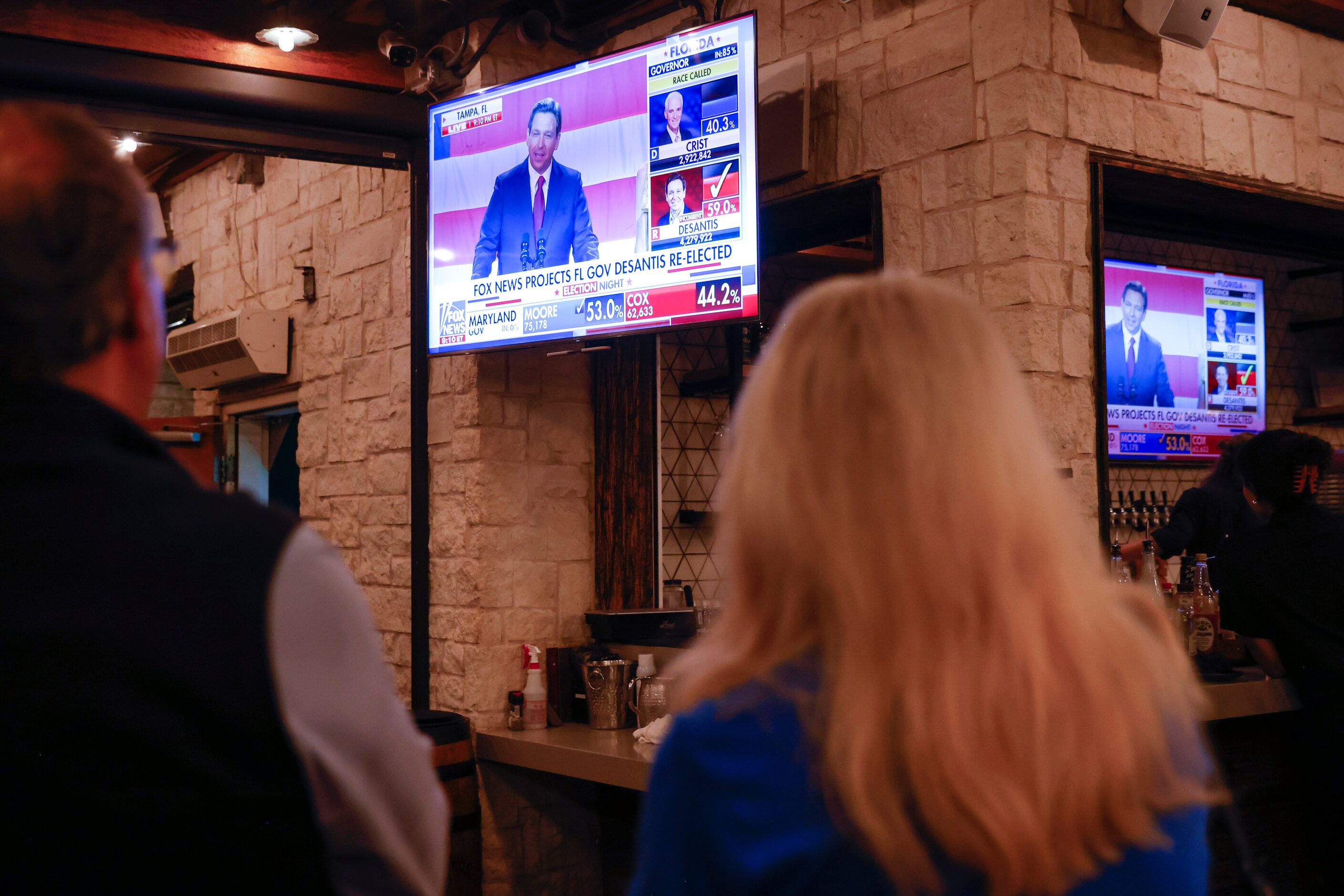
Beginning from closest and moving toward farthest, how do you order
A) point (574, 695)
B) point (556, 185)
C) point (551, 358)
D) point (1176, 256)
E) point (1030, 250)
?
point (1030, 250)
point (556, 185)
point (574, 695)
point (551, 358)
point (1176, 256)

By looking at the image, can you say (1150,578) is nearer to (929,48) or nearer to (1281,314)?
(929,48)

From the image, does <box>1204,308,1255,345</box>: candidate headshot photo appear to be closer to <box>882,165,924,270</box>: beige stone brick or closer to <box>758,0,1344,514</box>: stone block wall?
<box>758,0,1344,514</box>: stone block wall

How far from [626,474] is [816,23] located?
5.14 ft

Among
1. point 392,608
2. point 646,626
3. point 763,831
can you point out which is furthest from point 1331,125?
point 763,831

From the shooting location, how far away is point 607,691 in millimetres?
3609

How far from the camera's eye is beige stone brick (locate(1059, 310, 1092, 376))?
284 cm

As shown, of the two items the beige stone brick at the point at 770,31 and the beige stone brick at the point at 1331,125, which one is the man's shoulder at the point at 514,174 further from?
the beige stone brick at the point at 1331,125

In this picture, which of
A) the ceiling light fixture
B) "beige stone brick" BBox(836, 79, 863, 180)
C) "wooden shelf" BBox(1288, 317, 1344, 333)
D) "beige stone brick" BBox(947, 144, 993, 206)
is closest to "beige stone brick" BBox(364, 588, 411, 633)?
the ceiling light fixture

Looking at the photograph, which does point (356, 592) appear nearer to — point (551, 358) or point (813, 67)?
point (813, 67)

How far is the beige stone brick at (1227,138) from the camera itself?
10.7 ft

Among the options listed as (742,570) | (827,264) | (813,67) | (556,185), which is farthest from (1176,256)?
(742,570)

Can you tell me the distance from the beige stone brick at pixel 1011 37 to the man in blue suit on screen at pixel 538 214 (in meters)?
1.16

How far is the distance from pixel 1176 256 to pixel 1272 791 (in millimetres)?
3400

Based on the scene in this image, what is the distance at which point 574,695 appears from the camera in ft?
12.4
